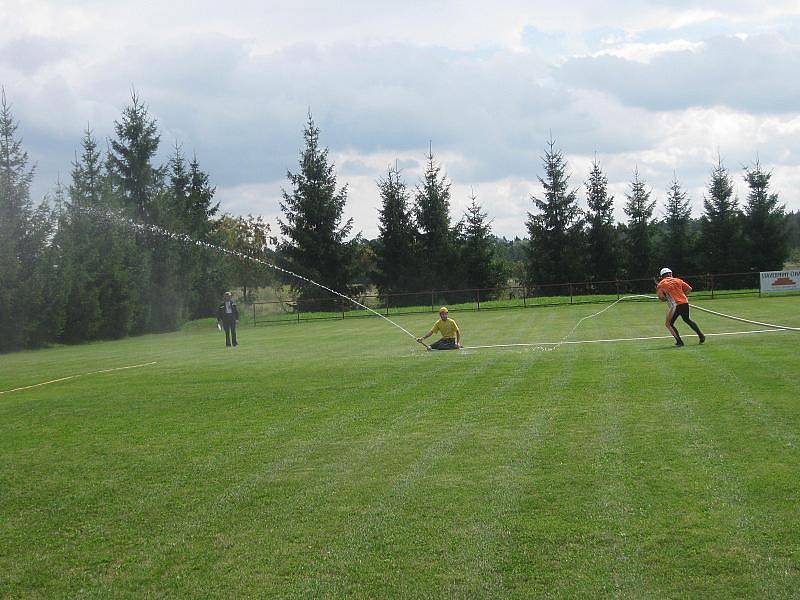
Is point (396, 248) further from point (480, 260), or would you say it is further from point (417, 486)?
point (417, 486)

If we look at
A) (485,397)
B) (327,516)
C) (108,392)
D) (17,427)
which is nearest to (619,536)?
(327,516)

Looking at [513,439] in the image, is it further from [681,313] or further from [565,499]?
[681,313]

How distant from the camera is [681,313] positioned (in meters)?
18.2

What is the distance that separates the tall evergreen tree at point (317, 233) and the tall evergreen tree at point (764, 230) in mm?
33759

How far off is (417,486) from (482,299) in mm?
53774

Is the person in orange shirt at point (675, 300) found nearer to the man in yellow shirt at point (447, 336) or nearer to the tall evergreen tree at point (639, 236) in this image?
the man in yellow shirt at point (447, 336)

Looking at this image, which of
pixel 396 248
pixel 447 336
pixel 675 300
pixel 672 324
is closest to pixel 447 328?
pixel 447 336

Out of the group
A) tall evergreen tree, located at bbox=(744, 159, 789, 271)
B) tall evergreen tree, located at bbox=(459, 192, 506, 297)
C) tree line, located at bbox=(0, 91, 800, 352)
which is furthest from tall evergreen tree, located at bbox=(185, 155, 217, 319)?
tall evergreen tree, located at bbox=(744, 159, 789, 271)

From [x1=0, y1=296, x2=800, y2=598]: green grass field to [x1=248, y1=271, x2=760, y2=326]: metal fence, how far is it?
1415 inches

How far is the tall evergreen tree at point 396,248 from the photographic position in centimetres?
6762

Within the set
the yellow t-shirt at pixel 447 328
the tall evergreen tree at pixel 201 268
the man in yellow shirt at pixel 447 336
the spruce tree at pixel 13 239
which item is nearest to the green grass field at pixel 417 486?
the man in yellow shirt at pixel 447 336

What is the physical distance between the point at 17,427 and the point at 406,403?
590 centimetres

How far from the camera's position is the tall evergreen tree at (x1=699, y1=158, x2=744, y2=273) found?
62406mm

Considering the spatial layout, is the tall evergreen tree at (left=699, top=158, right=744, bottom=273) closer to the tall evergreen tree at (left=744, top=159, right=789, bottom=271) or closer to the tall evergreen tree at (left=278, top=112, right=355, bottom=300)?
the tall evergreen tree at (left=744, top=159, right=789, bottom=271)
